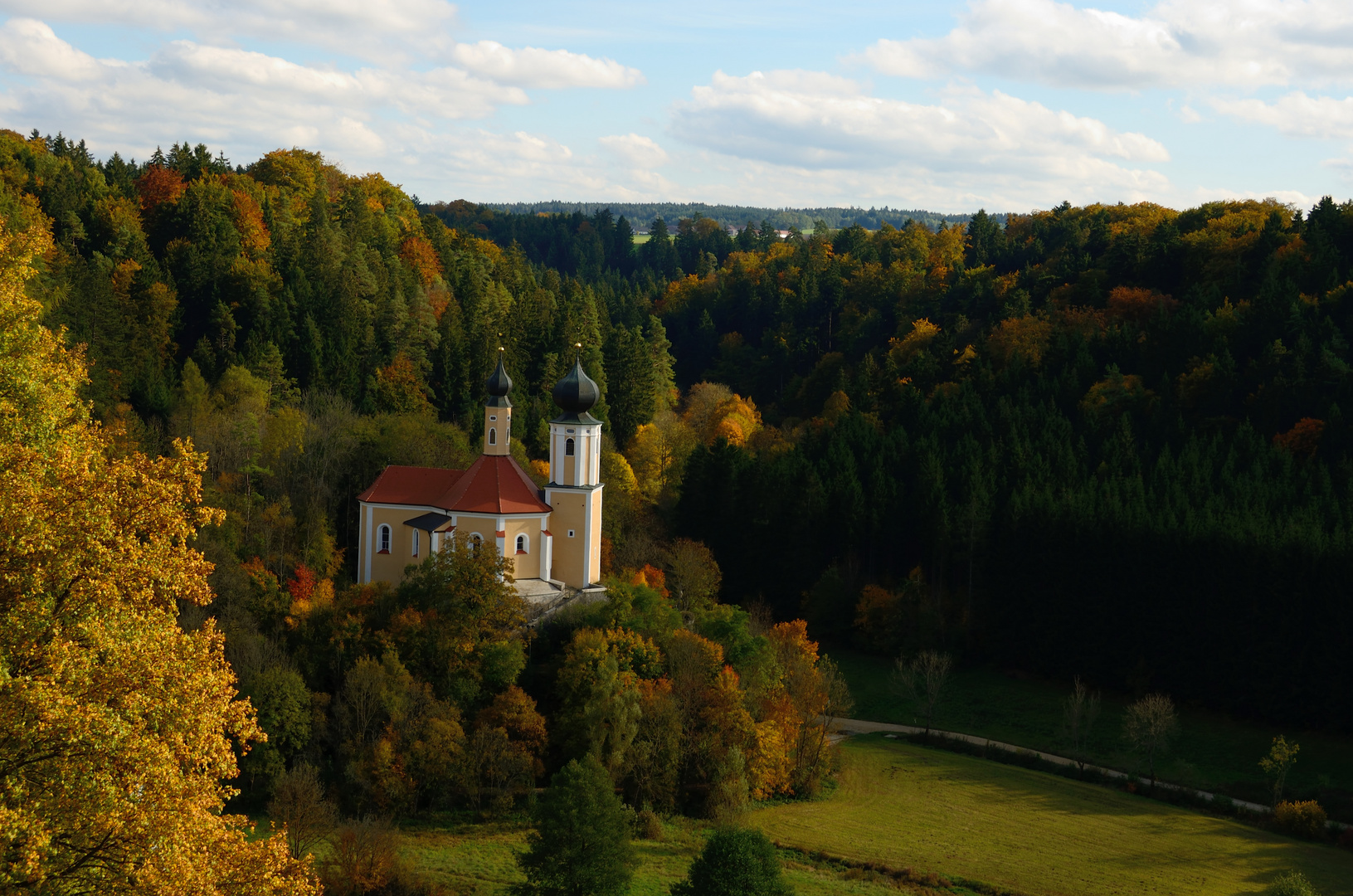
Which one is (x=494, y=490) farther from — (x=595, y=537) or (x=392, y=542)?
(x=392, y=542)

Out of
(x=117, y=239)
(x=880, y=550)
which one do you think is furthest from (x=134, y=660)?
(x=117, y=239)

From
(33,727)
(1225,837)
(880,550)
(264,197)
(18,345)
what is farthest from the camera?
(264,197)

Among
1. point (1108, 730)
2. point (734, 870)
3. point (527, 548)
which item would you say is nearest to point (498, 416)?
point (527, 548)

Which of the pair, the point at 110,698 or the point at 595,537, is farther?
Result: the point at 595,537

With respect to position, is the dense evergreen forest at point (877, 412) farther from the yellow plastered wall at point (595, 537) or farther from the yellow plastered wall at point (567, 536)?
the yellow plastered wall at point (595, 537)

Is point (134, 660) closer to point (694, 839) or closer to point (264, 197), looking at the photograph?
point (694, 839)

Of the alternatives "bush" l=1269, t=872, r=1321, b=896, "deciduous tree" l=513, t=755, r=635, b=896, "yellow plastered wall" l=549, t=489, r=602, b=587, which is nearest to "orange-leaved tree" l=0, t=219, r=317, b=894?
"deciduous tree" l=513, t=755, r=635, b=896

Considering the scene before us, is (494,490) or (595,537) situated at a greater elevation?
(494,490)
